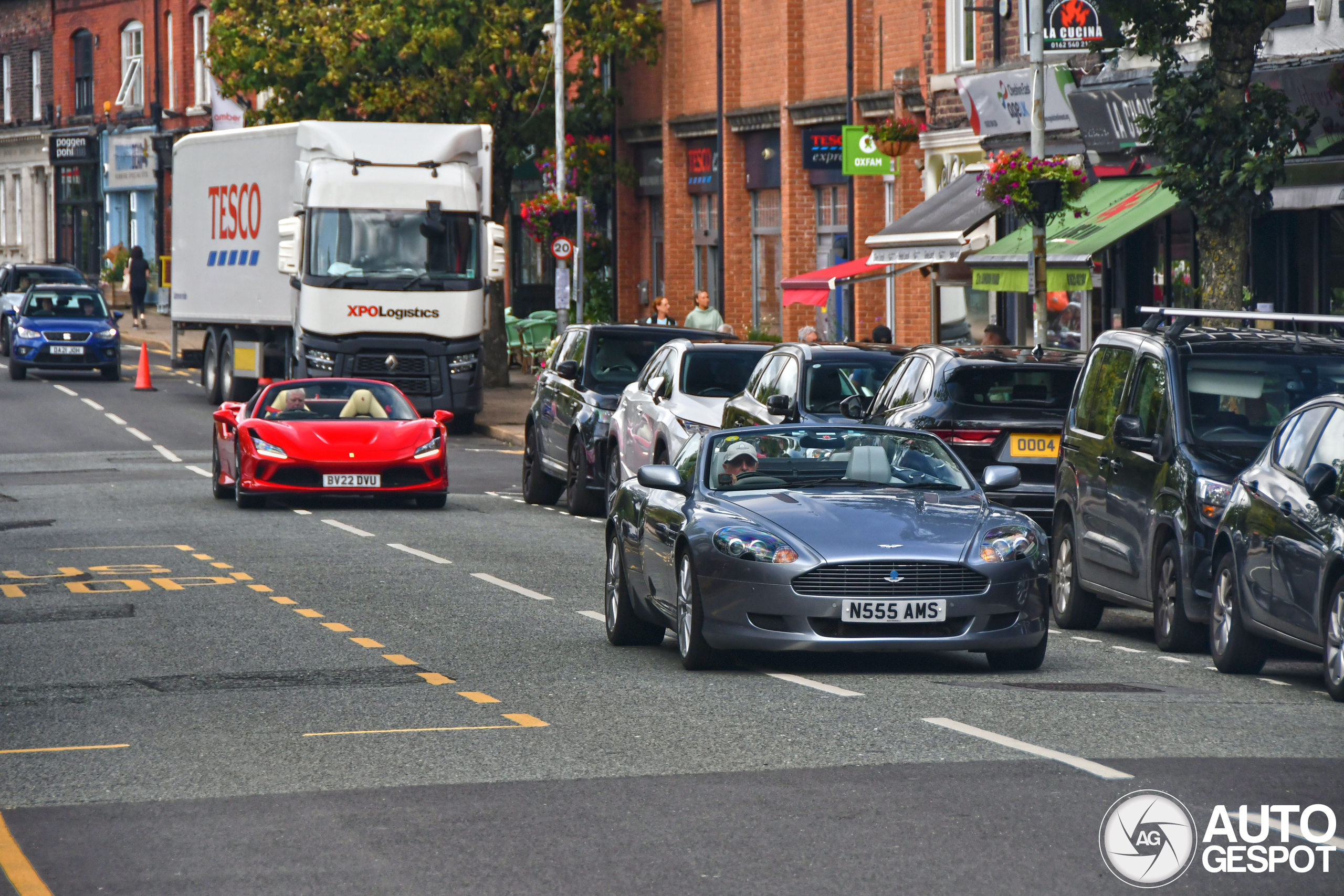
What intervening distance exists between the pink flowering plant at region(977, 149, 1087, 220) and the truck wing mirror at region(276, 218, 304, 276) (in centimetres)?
1181

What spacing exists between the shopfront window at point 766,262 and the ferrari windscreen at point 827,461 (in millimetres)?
26596

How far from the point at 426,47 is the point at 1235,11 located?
956 inches

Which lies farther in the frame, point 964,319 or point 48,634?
point 964,319

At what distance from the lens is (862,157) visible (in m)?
34.1

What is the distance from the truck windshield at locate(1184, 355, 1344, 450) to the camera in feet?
42.1

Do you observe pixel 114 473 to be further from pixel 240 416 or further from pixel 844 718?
pixel 844 718

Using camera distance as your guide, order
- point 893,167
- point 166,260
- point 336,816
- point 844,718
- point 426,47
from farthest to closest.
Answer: point 166,260 → point 426,47 → point 893,167 → point 844,718 → point 336,816

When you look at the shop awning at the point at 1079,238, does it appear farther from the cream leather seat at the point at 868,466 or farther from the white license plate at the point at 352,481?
the cream leather seat at the point at 868,466

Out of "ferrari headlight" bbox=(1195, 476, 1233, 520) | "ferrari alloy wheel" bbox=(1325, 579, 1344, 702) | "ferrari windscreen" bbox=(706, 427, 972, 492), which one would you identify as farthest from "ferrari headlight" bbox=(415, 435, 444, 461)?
"ferrari alloy wheel" bbox=(1325, 579, 1344, 702)

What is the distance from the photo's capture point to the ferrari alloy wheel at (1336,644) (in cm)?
1034

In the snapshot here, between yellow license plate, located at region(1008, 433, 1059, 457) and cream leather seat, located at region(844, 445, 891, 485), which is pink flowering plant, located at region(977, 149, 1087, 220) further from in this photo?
cream leather seat, located at region(844, 445, 891, 485)

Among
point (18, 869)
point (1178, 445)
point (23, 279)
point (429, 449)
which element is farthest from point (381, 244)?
point (18, 869)

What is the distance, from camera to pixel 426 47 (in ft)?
133

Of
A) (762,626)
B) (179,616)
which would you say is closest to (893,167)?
(179,616)
